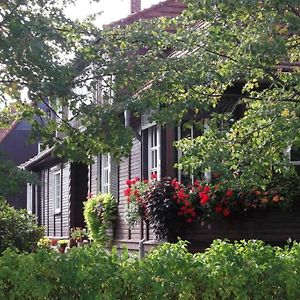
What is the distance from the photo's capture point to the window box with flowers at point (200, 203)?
12039mm

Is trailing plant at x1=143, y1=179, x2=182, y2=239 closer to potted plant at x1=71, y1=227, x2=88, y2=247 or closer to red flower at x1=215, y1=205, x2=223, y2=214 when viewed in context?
red flower at x1=215, y1=205, x2=223, y2=214

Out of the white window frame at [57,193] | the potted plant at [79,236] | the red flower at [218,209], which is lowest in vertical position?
the potted plant at [79,236]

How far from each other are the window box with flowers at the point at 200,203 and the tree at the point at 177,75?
2645mm

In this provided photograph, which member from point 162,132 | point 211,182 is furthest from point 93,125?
point 162,132

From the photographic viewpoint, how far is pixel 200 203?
12453 mm

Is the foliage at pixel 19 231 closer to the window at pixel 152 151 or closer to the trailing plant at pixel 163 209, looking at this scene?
the window at pixel 152 151

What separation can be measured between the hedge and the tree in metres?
1.40

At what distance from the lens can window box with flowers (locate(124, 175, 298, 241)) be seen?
39.5 feet

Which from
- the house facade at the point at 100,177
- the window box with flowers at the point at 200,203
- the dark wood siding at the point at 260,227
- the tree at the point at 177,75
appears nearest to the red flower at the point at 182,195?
the window box with flowers at the point at 200,203

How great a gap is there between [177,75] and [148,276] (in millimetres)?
3113

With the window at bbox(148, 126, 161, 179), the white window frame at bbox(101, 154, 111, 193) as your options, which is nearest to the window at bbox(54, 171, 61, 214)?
the white window frame at bbox(101, 154, 111, 193)

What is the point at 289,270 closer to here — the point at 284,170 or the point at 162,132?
the point at 284,170

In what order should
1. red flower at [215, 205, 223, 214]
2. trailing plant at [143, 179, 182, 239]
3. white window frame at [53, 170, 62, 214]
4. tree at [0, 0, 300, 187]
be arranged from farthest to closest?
white window frame at [53, 170, 62, 214]
trailing plant at [143, 179, 182, 239]
red flower at [215, 205, 223, 214]
tree at [0, 0, 300, 187]

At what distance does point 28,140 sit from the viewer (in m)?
7.17
